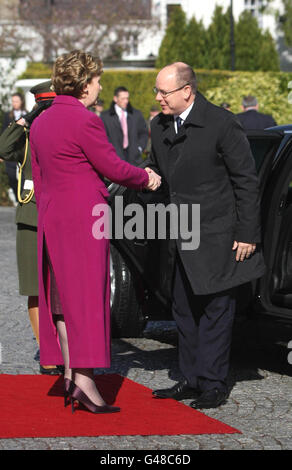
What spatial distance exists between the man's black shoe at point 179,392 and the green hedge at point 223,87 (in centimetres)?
1312

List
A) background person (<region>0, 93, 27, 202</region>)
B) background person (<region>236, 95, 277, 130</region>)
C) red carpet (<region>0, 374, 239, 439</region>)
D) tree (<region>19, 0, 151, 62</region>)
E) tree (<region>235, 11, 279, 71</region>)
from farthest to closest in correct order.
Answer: tree (<region>19, 0, 151, 62</region>) < tree (<region>235, 11, 279, 71</region>) < background person (<region>0, 93, 27, 202</region>) < background person (<region>236, 95, 277, 130</region>) < red carpet (<region>0, 374, 239, 439</region>)

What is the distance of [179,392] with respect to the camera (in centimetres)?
619

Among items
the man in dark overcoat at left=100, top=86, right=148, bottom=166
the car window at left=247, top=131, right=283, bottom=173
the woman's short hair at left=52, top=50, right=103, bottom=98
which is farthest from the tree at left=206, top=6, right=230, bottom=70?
the woman's short hair at left=52, top=50, right=103, bottom=98

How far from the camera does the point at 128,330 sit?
24.7ft

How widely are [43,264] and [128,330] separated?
5.76ft

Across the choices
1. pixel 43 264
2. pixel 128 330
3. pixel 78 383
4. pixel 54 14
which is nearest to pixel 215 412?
pixel 78 383

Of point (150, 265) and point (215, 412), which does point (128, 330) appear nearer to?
point (150, 265)

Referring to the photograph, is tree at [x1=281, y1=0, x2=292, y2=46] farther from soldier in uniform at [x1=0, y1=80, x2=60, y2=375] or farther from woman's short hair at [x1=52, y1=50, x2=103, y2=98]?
woman's short hair at [x1=52, y1=50, x2=103, y2=98]

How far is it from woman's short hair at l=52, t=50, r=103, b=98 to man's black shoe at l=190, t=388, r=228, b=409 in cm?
178

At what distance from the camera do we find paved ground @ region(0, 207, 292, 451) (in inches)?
207

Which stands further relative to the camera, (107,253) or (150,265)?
(150,265)

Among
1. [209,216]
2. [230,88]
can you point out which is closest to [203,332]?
[209,216]

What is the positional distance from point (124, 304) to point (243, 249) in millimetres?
1713

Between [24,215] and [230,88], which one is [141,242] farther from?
[230,88]
